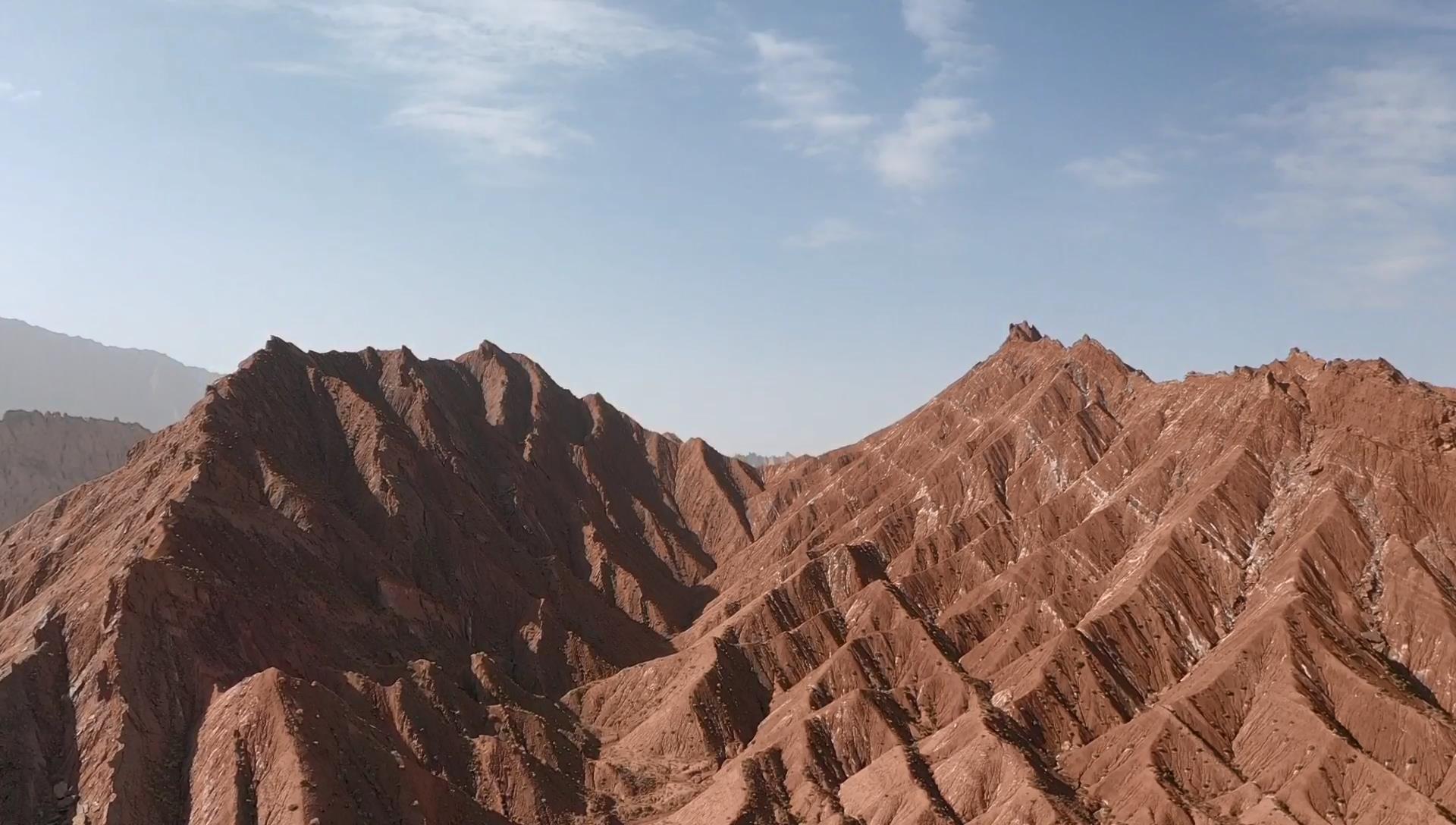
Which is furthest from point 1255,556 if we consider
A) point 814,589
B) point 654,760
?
point 654,760

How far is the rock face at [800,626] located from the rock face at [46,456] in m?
57.4

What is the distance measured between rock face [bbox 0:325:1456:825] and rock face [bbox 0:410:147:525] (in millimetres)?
57422

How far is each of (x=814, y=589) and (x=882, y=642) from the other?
14.7 metres

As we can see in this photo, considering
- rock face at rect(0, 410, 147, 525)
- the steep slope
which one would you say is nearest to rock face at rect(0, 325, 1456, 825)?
the steep slope

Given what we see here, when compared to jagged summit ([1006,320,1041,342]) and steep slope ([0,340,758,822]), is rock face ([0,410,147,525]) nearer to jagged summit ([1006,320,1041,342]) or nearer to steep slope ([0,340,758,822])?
steep slope ([0,340,758,822])

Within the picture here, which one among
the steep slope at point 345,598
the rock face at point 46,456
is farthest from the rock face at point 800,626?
the rock face at point 46,456

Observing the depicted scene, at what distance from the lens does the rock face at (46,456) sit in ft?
578

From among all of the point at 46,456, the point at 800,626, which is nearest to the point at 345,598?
the point at 800,626

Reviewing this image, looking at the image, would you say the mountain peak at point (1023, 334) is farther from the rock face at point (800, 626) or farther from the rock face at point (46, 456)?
the rock face at point (46, 456)

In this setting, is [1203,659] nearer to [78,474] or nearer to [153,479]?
[153,479]

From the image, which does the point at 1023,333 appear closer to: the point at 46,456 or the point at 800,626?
the point at 800,626

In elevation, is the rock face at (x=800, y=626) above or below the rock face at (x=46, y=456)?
below

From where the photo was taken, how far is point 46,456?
182 metres

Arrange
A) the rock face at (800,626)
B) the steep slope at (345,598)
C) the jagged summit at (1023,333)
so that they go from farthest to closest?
the jagged summit at (1023,333)
the rock face at (800,626)
the steep slope at (345,598)
